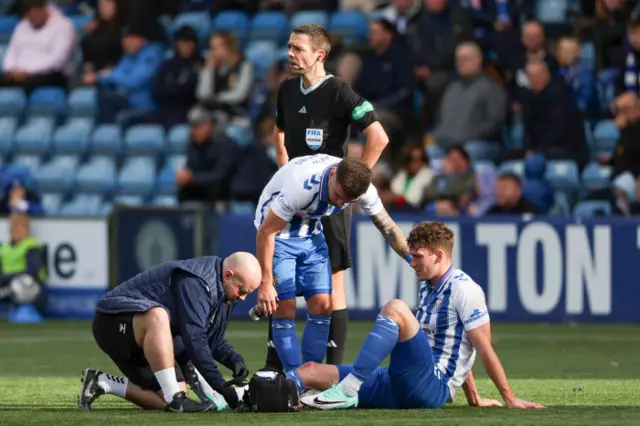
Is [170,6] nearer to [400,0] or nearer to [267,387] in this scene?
[400,0]

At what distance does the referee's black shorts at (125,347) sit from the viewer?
7645 millimetres

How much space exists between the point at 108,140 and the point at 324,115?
10.9 metres

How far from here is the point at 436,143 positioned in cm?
1700

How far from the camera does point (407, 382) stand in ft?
24.6

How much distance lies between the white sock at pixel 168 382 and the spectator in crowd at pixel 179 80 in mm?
11613

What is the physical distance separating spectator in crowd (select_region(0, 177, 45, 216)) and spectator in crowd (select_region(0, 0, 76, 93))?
2.86 metres

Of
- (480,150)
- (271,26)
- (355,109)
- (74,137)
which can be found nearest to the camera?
(355,109)

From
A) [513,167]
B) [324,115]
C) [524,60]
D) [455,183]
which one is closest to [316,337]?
[324,115]

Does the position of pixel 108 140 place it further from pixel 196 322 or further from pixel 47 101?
pixel 196 322

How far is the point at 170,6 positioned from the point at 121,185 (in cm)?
318

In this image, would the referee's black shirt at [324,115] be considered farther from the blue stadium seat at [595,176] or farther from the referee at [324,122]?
the blue stadium seat at [595,176]

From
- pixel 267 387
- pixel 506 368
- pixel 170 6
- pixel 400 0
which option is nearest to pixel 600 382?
pixel 506 368

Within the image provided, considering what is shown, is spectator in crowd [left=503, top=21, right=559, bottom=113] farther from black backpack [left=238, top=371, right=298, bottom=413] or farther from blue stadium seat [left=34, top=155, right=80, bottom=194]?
black backpack [left=238, top=371, right=298, bottom=413]

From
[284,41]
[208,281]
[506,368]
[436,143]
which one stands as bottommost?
[506,368]
